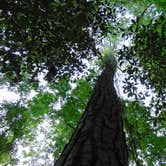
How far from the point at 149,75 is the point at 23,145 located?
12995mm

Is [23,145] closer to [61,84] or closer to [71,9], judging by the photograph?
[61,84]

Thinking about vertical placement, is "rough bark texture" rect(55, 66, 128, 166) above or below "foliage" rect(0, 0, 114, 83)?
below

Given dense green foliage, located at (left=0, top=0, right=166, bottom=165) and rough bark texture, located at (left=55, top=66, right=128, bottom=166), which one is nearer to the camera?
rough bark texture, located at (left=55, top=66, right=128, bottom=166)

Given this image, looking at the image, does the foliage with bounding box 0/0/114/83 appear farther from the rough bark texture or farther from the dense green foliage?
the rough bark texture

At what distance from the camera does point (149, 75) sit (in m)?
6.25

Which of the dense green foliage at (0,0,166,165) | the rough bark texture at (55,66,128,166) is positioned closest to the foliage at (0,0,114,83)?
the dense green foliage at (0,0,166,165)

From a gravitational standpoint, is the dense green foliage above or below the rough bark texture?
above

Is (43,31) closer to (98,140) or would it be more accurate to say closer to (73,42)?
(73,42)

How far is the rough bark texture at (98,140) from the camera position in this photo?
225 centimetres

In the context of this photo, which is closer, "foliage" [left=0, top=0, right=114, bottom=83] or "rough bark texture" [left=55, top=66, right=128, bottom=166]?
"rough bark texture" [left=55, top=66, right=128, bottom=166]

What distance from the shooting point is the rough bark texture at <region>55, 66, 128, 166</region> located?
2252mm

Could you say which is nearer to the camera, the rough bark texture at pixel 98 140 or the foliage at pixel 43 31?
the rough bark texture at pixel 98 140

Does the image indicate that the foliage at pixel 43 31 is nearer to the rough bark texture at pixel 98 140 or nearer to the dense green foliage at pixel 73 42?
the dense green foliage at pixel 73 42

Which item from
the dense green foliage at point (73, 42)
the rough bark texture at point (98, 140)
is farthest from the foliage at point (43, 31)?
the rough bark texture at point (98, 140)
